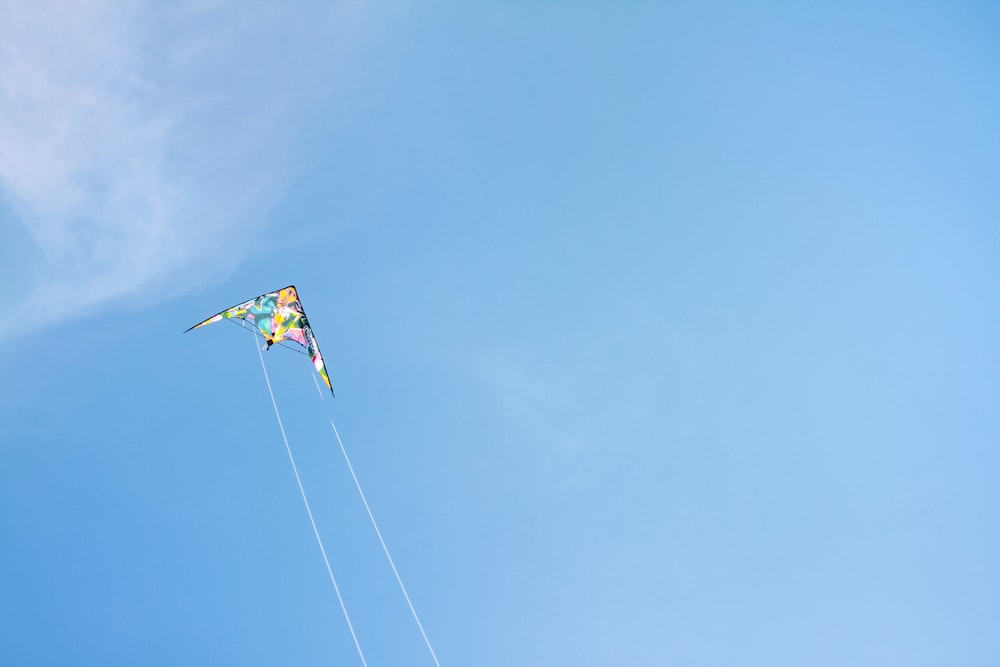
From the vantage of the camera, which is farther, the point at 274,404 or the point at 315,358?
the point at 274,404

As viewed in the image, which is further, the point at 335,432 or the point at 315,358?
the point at 335,432

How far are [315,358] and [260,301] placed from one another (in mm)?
2260

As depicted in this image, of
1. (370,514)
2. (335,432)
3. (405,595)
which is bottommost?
(405,595)

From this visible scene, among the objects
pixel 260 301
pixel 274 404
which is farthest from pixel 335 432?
pixel 260 301

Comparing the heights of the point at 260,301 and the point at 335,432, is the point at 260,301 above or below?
above

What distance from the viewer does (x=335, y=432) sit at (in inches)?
777

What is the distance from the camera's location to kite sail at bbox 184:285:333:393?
18.6 meters

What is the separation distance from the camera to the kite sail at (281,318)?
1856 cm

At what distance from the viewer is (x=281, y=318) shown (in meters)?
18.7

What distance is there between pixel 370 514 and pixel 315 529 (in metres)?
1.69

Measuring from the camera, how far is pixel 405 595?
1931 cm

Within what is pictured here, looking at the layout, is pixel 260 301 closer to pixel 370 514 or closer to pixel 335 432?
pixel 335 432

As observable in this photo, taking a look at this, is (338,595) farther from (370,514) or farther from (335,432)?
(335,432)

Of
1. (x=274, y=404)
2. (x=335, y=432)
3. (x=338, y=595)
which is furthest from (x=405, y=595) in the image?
(x=274, y=404)
